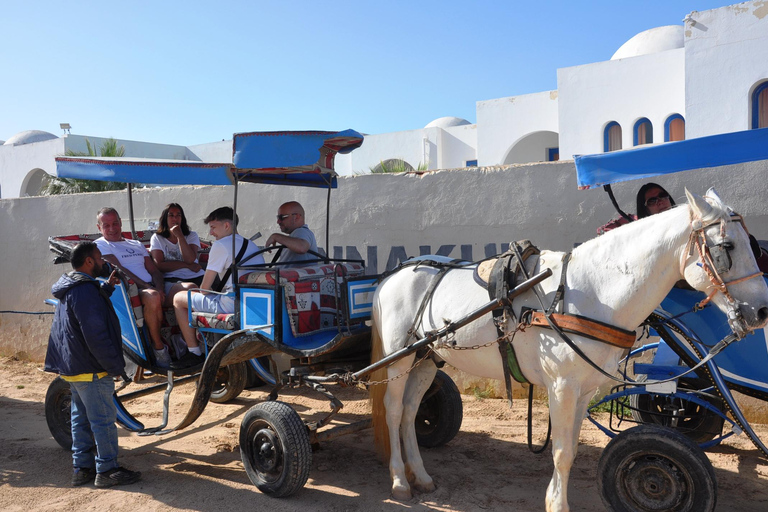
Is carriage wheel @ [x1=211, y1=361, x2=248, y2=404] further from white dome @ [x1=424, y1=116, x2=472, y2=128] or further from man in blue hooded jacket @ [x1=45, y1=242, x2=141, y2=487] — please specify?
white dome @ [x1=424, y1=116, x2=472, y2=128]

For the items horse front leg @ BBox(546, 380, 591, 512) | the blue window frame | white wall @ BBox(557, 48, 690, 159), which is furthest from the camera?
the blue window frame

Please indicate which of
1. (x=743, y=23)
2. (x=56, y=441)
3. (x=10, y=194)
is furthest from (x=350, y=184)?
(x=10, y=194)

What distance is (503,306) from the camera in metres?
3.43

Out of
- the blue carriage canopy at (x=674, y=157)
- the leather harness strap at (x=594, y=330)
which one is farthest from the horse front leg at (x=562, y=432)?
the blue carriage canopy at (x=674, y=157)

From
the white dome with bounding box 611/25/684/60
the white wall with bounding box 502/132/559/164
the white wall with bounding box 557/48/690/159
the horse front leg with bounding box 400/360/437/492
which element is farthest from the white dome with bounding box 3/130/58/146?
the horse front leg with bounding box 400/360/437/492

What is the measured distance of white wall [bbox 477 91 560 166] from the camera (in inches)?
632

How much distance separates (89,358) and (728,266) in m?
3.90

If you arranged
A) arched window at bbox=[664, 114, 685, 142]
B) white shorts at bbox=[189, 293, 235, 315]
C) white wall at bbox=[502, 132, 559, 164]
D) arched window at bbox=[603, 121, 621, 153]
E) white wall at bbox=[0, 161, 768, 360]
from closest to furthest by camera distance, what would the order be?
white shorts at bbox=[189, 293, 235, 315] < white wall at bbox=[0, 161, 768, 360] < arched window at bbox=[664, 114, 685, 142] < arched window at bbox=[603, 121, 621, 153] < white wall at bbox=[502, 132, 559, 164]

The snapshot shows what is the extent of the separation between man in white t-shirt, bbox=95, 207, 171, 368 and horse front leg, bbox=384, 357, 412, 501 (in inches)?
77.1

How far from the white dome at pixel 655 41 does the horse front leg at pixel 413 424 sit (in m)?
13.1

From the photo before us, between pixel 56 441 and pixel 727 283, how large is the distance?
5.20m

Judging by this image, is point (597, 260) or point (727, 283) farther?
point (597, 260)

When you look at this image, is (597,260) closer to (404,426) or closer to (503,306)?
(503,306)

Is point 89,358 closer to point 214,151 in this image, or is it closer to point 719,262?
point 719,262
